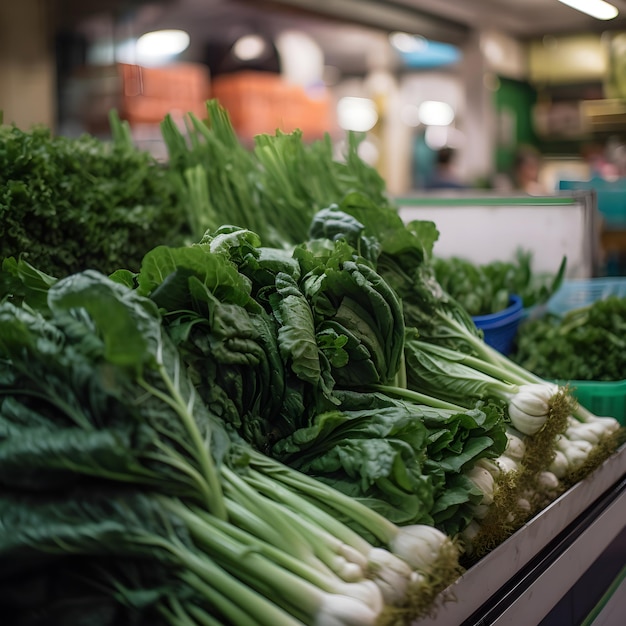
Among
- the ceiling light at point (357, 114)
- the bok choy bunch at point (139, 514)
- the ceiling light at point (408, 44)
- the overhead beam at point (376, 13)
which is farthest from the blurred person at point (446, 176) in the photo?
the bok choy bunch at point (139, 514)

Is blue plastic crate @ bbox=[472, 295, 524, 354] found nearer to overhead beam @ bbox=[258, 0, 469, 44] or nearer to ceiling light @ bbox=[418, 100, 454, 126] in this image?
overhead beam @ bbox=[258, 0, 469, 44]

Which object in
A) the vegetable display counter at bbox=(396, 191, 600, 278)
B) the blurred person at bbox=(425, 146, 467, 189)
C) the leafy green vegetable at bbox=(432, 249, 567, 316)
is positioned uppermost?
the blurred person at bbox=(425, 146, 467, 189)

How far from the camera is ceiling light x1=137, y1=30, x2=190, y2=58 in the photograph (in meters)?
7.68

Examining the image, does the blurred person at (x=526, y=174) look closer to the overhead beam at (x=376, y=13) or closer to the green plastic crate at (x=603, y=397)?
the overhead beam at (x=376, y=13)

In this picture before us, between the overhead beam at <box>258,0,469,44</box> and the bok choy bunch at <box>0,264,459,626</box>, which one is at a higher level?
the overhead beam at <box>258,0,469,44</box>

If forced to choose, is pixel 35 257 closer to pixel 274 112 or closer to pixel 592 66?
pixel 274 112

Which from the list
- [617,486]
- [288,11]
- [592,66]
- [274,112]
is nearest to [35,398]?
[617,486]

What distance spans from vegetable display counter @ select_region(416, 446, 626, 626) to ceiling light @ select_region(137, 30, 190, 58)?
6793 mm

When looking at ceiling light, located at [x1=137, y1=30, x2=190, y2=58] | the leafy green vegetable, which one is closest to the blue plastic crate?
the leafy green vegetable

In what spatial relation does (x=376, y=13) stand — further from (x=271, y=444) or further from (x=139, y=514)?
(x=139, y=514)

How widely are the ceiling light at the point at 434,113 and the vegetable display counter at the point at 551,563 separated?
12.3 m

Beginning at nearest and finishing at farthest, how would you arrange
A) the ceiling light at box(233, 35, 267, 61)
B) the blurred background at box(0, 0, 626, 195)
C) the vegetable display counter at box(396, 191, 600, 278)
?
the vegetable display counter at box(396, 191, 600, 278) < the blurred background at box(0, 0, 626, 195) < the ceiling light at box(233, 35, 267, 61)

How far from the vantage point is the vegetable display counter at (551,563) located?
1.41 metres

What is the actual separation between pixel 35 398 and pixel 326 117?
7.42m
